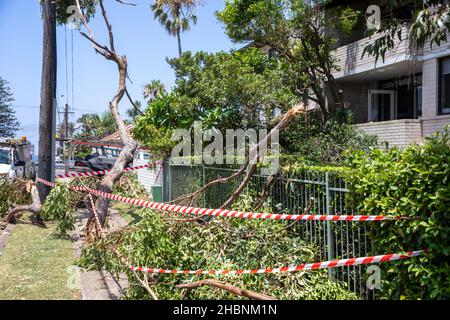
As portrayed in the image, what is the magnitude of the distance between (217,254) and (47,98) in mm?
7738

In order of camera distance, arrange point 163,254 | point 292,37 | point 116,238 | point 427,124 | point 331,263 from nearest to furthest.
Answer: point 331,263 < point 163,254 < point 116,238 < point 427,124 < point 292,37

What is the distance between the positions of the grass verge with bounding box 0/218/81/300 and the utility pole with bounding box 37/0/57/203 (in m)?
2.09

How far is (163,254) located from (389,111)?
13.0 meters

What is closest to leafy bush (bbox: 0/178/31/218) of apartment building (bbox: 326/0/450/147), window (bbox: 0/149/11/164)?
window (bbox: 0/149/11/164)

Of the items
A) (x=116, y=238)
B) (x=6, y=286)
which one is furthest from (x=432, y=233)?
(x=6, y=286)

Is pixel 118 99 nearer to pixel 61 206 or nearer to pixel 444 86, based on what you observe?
pixel 61 206

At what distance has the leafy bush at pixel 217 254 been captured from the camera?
17.1ft

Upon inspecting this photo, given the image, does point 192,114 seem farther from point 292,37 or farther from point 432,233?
point 432,233

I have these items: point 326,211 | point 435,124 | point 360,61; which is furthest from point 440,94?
point 326,211

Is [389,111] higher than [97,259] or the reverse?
higher

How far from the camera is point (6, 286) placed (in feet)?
19.7

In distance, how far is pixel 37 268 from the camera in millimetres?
7004

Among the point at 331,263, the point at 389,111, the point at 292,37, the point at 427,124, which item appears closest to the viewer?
the point at 331,263

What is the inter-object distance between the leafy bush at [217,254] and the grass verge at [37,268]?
641 millimetres
